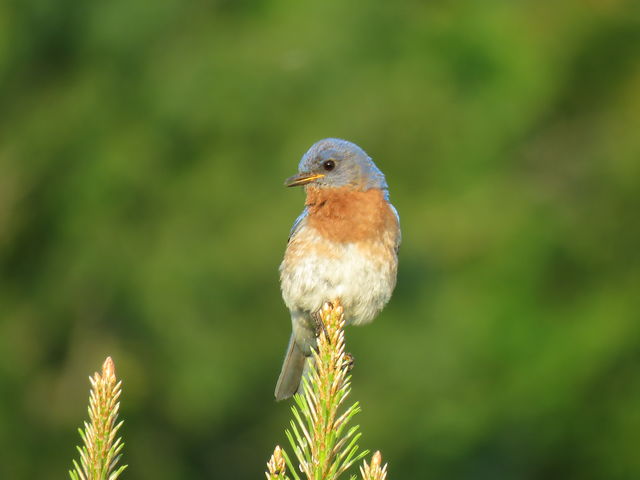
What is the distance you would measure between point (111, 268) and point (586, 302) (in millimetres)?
6738

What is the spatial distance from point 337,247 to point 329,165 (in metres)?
0.51

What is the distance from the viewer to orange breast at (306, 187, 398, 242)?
17.1 ft

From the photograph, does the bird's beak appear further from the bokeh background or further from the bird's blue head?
the bokeh background

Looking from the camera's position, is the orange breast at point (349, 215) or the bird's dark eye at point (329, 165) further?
the bird's dark eye at point (329, 165)

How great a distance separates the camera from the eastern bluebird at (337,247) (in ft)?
16.9

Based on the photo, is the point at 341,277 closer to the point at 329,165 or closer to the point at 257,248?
the point at 329,165

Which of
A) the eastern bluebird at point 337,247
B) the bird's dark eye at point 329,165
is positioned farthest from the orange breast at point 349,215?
the bird's dark eye at point 329,165

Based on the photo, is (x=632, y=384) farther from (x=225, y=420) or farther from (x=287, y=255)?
(x=287, y=255)

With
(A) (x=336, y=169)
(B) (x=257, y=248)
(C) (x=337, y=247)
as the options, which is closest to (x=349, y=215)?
(C) (x=337, y=247)

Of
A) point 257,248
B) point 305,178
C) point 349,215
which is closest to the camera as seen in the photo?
point 349,215

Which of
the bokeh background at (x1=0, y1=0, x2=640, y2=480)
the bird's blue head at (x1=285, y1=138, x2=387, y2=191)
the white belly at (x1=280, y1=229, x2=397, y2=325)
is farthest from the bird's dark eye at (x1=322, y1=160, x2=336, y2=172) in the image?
the bokeh background at (x1=0, y1=0, x2=640, y2=480)

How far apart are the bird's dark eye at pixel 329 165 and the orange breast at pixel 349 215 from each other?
0.12m

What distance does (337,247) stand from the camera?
5.18 metres

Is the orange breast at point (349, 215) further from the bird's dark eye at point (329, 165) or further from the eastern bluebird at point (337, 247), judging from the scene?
the bird's dark eye at point (329, 165)
